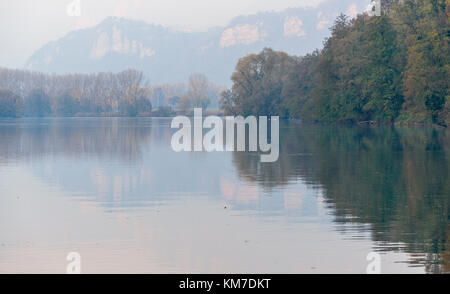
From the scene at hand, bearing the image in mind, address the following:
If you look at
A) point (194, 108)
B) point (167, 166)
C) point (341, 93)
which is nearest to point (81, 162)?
point (167, 166)

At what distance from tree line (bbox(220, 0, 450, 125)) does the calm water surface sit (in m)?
34.8

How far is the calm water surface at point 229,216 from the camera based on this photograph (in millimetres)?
10344

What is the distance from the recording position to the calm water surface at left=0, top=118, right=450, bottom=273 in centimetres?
1034

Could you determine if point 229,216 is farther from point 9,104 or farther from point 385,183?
point 9,104

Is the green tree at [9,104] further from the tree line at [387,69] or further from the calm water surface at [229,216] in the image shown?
the calm water surface at [229,216]

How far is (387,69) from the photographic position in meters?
68.0

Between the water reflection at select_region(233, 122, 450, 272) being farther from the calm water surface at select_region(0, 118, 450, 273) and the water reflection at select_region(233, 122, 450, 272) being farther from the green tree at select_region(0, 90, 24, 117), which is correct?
the green tree at select_region(0, 90, 24, 117)

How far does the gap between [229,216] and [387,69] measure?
5656cm

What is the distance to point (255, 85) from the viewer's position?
11994 cm

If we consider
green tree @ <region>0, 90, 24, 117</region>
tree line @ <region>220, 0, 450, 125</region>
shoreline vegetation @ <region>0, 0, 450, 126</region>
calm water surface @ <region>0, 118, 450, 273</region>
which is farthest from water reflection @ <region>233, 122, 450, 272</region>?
green tree @ <region>0, 90, 24, 117</region>

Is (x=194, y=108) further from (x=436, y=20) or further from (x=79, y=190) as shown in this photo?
(x=79, y=190)

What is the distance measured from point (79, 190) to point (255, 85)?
101820 millimetres

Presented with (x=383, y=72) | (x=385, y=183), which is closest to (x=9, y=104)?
(x=383, y=72)

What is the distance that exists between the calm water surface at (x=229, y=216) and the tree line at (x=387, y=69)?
34.8 m
